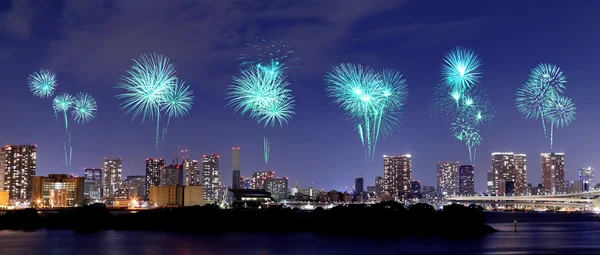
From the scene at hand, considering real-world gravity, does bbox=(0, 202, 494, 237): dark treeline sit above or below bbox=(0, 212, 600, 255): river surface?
above

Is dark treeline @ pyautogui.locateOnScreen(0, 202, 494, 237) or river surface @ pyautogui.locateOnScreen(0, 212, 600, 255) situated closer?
river surface @ pyautogui.locateOnScreen(0, 212, 600, 255)

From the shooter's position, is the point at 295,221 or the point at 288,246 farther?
the point at 295,221

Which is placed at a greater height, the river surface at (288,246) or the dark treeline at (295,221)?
the dark treeline at (295,221)

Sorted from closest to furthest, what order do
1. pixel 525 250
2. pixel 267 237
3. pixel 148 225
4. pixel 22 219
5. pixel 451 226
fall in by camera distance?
pixel 525 250 < pixel 267 237 < pixel 451 226 < pixel 148 225 < pixel 22 219

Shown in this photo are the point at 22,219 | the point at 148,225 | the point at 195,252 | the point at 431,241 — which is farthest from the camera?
the point at 22,219

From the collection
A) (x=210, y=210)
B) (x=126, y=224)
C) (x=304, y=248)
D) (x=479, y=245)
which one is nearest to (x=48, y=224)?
(x=126, y=224)

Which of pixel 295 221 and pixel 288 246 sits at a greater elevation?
pixel 295 221

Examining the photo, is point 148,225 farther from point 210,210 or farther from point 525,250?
point 525,250

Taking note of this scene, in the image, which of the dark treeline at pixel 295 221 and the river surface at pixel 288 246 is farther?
the dark treeline at pixel 295 221
